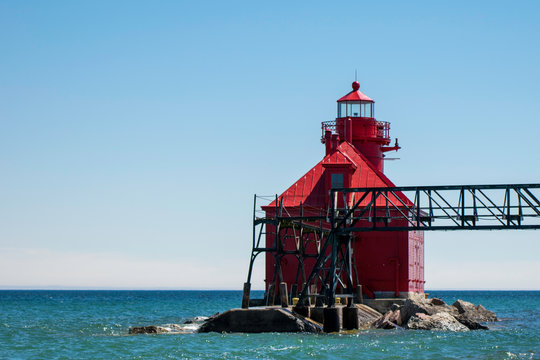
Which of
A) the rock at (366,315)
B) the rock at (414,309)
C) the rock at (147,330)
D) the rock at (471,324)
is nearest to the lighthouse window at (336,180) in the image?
the rock at (366,315)

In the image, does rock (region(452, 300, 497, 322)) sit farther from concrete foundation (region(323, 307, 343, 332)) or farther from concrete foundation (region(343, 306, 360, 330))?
concrete foundation (region(323, 307, 343, 332))

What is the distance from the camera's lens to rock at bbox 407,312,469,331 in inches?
1484

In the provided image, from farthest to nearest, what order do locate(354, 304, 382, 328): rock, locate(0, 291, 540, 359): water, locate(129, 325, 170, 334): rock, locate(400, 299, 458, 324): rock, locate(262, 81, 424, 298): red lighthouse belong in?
locate(262, 81, 424, 298): red lighthouse
locate(400, 299, 458, 324): rock
locate(354, 304, 382, 328): rock
locate(129, 325, 170, 334): rock
locate(0, 291, 540, 359): water

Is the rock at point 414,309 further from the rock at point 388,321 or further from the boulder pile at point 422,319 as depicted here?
the rock at point 388,321

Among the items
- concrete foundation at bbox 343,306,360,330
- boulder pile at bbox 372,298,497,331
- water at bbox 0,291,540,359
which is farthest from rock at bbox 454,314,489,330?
concrete foundation at bbox 343,306,360,330

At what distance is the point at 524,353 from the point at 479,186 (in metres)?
6.94

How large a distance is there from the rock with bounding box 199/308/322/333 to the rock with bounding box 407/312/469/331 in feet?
19.2

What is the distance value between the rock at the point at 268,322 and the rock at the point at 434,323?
19.2 feet

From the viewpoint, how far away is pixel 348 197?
46.5 meters

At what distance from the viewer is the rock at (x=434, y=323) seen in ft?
124

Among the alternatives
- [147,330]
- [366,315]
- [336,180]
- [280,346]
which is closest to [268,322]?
[280,346]

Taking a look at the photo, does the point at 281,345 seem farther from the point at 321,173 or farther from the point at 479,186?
the point at 321,173

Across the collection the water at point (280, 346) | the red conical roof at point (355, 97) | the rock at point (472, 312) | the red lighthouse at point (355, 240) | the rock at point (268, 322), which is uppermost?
the red conical roof at point (355, 97)

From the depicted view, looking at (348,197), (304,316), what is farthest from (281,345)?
(348,197)
